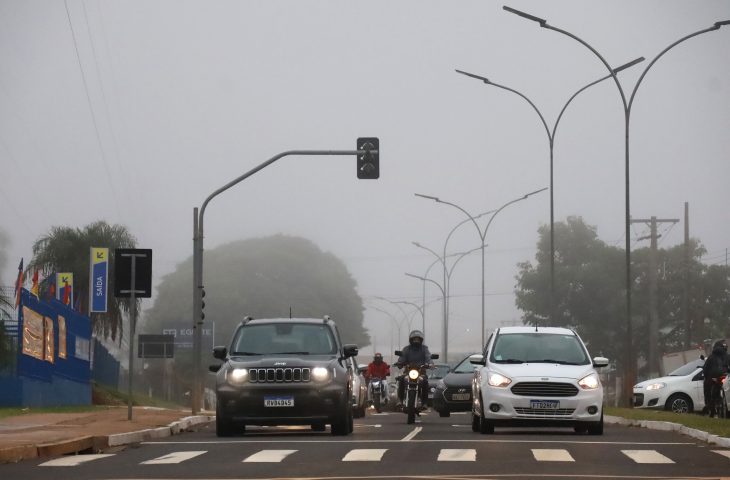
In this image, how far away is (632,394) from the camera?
4053cm

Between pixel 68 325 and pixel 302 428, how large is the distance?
52.6ft

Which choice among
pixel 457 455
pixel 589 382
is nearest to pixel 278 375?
pixel 589 382

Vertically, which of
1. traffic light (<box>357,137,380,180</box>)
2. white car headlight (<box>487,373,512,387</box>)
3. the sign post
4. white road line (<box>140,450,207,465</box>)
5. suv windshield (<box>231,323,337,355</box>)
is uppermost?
traffic light (<box>357,137,380,180</box>)

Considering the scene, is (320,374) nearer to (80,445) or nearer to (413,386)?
(80,445)

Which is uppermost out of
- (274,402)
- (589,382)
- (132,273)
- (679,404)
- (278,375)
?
(132,273)

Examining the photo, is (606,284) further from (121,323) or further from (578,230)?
(121,323)

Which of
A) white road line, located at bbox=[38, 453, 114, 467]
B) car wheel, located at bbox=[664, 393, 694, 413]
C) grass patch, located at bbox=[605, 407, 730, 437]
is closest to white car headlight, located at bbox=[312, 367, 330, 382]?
white road line, located at bbox=[38, 453, 114, 467]

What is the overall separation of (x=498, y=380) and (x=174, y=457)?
23.1 ft

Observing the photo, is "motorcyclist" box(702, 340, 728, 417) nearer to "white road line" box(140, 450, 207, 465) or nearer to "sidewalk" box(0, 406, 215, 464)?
"sidewalk" box(0, 406, 215, 464)

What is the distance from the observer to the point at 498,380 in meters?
24.3

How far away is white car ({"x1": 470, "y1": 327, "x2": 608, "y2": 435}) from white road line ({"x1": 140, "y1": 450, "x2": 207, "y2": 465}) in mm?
5818

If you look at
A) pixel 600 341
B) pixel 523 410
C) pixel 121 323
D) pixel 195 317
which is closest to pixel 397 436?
pixel 523 410

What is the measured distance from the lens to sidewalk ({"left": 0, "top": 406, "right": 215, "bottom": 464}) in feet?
62.7

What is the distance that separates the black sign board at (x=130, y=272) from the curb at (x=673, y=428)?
9329 mm
